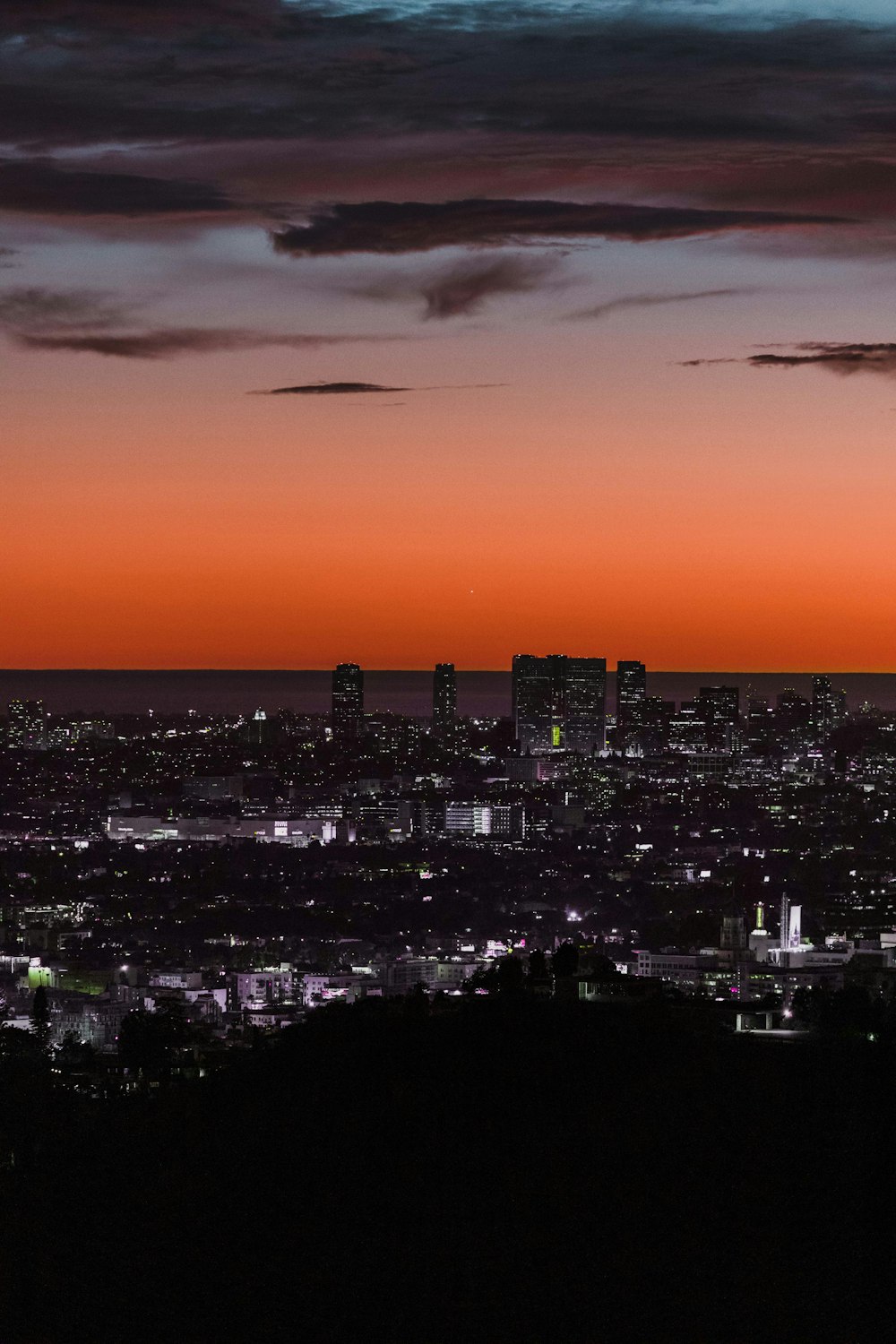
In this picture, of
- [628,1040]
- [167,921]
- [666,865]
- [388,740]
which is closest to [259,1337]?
[628,1040]

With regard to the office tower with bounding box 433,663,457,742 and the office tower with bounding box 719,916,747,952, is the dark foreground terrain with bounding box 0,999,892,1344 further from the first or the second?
the office tower with bounding box 433,663,457,742

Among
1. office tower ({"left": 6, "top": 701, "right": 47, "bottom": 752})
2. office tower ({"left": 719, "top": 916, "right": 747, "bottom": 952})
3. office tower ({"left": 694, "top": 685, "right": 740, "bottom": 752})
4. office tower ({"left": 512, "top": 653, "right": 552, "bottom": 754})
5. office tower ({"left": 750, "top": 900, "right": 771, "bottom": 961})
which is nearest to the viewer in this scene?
office tower ({"left": 750, "top": 900, "right": 771, "bottom": 961})

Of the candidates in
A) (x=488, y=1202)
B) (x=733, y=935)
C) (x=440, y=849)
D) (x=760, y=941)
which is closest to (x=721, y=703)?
(x=440, y=849)

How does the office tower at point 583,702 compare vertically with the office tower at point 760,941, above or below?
above

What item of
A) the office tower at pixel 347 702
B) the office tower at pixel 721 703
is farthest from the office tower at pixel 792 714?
the office tower at pixel 347 702

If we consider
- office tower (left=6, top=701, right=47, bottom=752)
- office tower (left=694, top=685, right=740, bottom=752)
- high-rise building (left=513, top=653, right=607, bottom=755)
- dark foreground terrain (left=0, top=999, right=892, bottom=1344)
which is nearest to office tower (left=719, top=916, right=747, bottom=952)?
dark foreground terrain (left=0, top=999, right=892, bottom=1344)

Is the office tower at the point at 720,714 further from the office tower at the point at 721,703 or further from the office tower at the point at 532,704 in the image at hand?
the office tower at the point at 532,704

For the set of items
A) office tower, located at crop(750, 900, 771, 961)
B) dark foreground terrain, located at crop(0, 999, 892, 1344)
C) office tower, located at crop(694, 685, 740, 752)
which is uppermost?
office tower, located at crop(694, 685, 740, 752)
